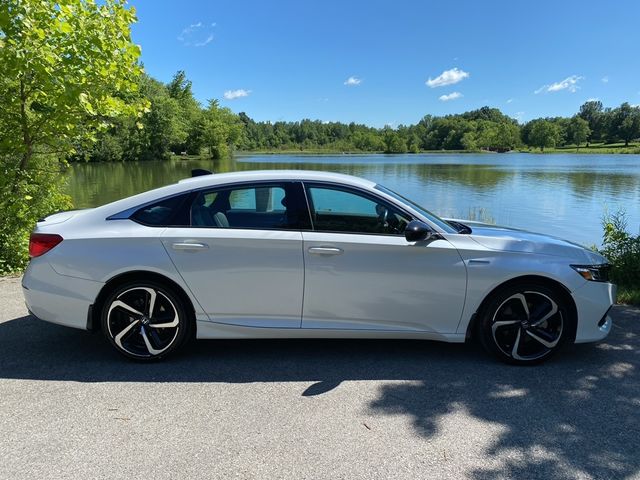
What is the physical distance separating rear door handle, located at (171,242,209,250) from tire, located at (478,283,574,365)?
2347 mm

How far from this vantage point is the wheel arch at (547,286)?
3861 mm

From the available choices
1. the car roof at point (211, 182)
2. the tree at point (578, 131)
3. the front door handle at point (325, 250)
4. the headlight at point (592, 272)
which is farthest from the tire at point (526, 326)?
the tree at point (578, 131)

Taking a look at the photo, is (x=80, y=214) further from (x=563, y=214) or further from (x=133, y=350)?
(x=563, y=214)

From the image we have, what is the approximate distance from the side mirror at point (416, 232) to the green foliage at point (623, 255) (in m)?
4.59

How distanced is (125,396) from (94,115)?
17.1 ft

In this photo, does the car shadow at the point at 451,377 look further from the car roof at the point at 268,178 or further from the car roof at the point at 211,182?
the car roof at the point at 268,178

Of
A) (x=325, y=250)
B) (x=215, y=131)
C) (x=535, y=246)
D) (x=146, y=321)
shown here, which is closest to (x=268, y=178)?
(x=325, y=250)

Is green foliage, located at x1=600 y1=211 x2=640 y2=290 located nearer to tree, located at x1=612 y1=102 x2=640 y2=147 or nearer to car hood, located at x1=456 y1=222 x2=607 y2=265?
car hood, located at x1=456 y1=222 x2=607 y2=265

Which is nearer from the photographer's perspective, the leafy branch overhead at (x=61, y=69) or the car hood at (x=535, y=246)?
the car hood at (x=535, y=246)

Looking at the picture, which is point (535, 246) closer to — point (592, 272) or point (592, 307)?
point (592, 272)

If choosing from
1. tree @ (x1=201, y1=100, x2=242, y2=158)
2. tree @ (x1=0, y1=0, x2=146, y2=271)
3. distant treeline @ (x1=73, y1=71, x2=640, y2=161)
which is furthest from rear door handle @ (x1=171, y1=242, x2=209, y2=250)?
tree @ (x1=201, y1=100, x2=242, y2=158)

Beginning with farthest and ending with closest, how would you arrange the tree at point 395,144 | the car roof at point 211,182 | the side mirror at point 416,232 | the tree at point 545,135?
1. the tree at point 395,144
2. the tree at point 545,135
3. the car roof at point 211,182
4. the side mirror at point 416,232

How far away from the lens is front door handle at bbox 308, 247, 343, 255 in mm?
3744

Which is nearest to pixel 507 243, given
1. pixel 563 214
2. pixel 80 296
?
pixel 80 296
